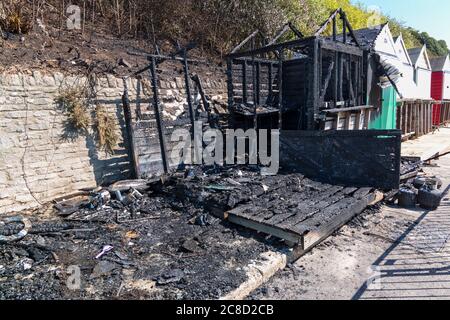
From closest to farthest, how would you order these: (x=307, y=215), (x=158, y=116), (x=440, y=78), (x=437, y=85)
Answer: (x=307, y=215) < (x=158, y=116) < (x=440, y=78) < (x=437, y=85)

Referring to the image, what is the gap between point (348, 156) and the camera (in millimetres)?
6426

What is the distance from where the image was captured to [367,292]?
3410 millimetres

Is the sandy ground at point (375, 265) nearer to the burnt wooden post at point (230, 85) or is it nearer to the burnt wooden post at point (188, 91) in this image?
the burnt wooden post at point (188, 91)

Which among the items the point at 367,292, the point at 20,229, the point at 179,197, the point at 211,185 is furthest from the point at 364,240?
the point at 20,229

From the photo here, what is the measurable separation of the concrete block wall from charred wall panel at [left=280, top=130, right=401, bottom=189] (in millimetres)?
3894

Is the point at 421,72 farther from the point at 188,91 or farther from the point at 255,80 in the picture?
the point at 188,91

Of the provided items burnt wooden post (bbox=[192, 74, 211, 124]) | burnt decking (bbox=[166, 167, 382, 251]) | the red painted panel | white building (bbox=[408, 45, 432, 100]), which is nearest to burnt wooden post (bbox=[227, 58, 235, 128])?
burnt wooden post (bbox=[192, 74, 211, 124])

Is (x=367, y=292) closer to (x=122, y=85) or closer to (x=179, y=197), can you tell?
(x=179, y=197)

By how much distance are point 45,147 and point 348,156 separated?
19.1 ft

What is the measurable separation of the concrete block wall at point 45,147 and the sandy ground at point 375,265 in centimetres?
429

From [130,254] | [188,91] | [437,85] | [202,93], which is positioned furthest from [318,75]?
[437,85]

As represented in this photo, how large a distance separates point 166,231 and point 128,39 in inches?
255

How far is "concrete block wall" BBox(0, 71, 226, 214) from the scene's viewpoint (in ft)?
16.9

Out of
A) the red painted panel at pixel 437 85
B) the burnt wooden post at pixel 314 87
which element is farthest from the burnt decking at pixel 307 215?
the red painted panel at pixel 437 85
